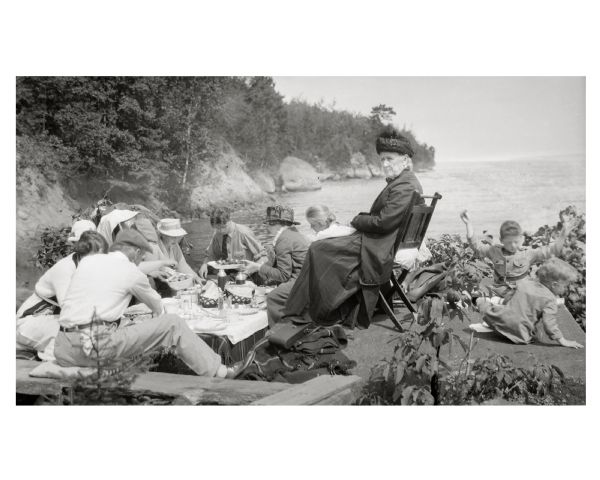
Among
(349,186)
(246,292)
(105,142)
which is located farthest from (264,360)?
(105,142)

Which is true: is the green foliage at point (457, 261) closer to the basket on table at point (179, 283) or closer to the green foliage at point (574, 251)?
the green foliage at point (574, 251)

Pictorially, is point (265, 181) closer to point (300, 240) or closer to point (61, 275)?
point (300, 240)

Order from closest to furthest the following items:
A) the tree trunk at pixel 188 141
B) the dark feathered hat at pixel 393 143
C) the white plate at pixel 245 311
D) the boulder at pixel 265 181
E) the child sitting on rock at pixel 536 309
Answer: the child sitting on rock at pixel 536 309 < the white plate at pixel 245 311 < the dark feathered hat at pixel 393 143 < the tree trunk at pixel 188 141 < the boulder at pixel 265 181

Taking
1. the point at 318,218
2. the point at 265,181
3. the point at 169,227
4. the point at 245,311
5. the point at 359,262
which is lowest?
the point at 245,311

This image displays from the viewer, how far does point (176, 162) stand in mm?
5789

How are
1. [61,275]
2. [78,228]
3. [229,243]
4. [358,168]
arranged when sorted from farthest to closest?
[229,243] < [358,168] < [78,228] < [61,275]

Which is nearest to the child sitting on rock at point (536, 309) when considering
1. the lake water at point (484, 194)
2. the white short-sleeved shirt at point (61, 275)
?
the lake water at point (484, 194)

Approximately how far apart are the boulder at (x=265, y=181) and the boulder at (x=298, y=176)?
11 centimetres

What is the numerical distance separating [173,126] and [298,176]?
1.31m

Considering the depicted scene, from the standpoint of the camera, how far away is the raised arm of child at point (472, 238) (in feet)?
18.5

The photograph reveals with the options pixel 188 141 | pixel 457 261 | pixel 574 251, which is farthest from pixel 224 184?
pixel 574 251

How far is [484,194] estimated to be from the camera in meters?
5.68
